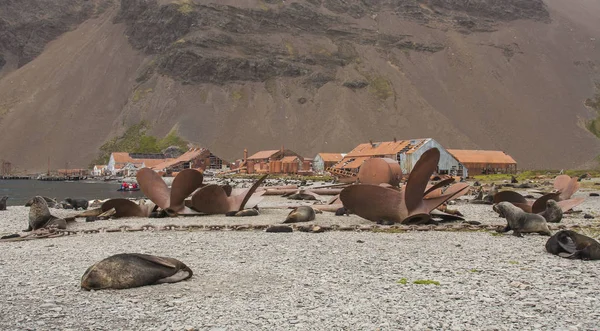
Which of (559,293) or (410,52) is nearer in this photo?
(559,293)

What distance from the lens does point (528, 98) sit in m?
148

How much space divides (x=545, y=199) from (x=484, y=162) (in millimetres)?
70068

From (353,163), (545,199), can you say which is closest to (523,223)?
(545,199)

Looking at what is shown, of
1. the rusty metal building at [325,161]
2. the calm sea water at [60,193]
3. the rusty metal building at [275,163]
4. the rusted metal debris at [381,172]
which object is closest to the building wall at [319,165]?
the rusty metal building at [325,161]

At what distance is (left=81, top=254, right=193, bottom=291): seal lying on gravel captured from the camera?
7609mm

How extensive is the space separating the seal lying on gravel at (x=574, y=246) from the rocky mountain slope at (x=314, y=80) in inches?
4378

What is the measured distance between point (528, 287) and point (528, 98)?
156517 millimetres

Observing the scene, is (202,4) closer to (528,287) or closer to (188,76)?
(188,76)

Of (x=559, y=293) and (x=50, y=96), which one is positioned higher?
(x=50, y=96)

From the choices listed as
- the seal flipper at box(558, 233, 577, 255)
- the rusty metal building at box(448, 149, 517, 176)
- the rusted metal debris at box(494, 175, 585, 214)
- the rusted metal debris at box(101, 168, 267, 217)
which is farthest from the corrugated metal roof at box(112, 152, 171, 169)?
the seal flipper at box(558, 233, 577, 255)

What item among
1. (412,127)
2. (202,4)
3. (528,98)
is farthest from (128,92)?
(528,98)

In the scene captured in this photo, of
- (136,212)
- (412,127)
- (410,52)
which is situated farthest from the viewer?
(410,52)

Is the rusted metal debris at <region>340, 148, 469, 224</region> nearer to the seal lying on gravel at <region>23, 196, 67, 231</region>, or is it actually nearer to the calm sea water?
the seal lying on gravel at <region>23, 196, 67, 231</region>

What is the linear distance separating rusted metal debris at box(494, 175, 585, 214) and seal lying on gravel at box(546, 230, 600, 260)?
24.1 feet
